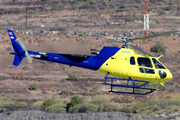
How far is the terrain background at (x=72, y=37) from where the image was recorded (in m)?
32.5

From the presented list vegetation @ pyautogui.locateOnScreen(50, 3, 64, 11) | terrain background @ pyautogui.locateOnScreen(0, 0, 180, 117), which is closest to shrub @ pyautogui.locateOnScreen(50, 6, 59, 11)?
vegetation @ pyautogui.locateOnScreen(50, 3, 64, 11)

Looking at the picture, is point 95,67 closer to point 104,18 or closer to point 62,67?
point 62,67

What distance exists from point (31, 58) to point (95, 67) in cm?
379

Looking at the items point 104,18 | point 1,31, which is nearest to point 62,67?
point 1,31

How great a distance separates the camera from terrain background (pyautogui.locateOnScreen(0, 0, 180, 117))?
32.5 metres

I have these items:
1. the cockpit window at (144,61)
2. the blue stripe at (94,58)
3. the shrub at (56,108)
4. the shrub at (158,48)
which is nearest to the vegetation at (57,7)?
the shrub at (158,48)

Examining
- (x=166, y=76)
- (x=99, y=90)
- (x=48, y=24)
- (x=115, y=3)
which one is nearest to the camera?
(x=166, y=76)

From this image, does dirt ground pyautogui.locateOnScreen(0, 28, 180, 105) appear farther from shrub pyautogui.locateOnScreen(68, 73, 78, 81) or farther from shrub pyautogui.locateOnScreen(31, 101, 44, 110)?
shrub pyautogui.locateOnScreen(31, 101, 44, 110)

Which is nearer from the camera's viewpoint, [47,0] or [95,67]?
[95,67]

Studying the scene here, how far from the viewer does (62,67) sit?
1610 inches

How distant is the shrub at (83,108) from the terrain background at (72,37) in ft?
12.4

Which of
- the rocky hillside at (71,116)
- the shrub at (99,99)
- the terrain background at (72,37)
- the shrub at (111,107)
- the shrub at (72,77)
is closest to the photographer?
the rocky hillside at (71,116)

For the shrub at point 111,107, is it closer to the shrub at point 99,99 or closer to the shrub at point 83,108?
the shrub at point 83,108

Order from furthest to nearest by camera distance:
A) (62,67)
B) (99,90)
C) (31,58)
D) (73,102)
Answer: (62,67), (99,90), (73,102), (31,58)
